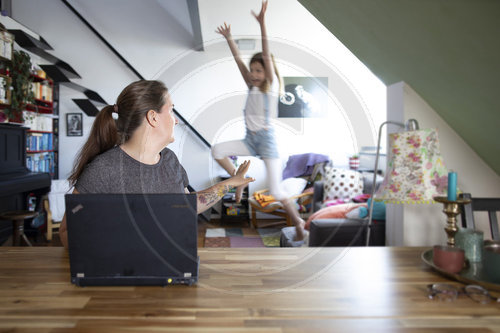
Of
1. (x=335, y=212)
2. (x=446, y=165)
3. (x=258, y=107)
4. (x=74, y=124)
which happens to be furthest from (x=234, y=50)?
(x=74, y=124)

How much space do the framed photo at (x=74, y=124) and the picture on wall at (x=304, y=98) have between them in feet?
17.9

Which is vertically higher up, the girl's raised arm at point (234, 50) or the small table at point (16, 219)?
the girl's raised arm at point (234, 50)

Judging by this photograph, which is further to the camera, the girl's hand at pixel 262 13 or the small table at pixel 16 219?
the small table at pixel 16 219

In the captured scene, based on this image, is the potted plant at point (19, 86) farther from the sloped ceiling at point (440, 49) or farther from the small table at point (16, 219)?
the sloped ceiling at point (440, 49)

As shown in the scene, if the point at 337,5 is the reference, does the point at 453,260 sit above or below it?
→ below

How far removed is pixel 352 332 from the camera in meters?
0.65

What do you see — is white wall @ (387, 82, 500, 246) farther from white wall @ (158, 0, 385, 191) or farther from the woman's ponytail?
the woman's ponytail

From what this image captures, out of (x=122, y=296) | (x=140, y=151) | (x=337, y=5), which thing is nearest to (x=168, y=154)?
(x=140, y=151)

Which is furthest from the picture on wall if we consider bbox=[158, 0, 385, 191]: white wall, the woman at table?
the woman at table

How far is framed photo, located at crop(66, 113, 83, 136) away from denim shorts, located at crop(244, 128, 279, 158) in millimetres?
5478

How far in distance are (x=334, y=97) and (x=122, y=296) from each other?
0.69 m

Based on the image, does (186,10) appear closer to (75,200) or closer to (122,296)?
(75,200)

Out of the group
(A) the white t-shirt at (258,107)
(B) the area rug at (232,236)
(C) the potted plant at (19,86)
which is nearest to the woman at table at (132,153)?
(B) the area rug at (232,236)

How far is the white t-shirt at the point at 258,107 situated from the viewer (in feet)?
3.08
